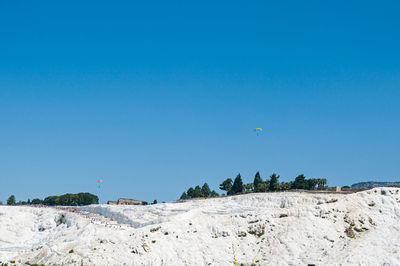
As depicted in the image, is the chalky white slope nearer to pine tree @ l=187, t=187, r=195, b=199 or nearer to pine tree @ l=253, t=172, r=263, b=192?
pine tree @ l=253, t=172, r=263, b=192

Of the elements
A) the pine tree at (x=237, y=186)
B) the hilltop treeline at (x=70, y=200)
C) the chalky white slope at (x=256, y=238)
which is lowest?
the chalky white slope at (x=256, y=238)

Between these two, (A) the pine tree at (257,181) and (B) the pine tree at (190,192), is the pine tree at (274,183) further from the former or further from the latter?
(B) the pine tree at (190,192)

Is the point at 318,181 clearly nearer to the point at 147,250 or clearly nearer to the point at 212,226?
the point at 212,226

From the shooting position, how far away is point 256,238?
5047 cm

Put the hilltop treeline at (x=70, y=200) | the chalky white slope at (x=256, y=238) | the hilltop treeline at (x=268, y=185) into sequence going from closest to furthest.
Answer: the chalky white slope at (x=256, y=238) → the hilltop treeline at (x=268, y=185) → the hilltop treeline at (x=70, y=200)

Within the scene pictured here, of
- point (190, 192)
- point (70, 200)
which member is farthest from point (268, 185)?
point (70, 200)

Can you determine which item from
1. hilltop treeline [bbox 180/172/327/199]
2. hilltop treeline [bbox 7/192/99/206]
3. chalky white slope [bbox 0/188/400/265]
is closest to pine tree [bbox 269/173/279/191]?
hilltop treeline [bbox 180/172/327/199]

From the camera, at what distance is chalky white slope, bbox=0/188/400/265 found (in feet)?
145

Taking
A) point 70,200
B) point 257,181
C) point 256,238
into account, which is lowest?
point 256,238

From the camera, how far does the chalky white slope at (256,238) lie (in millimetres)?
44219

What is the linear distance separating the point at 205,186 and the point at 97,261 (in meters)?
97.1

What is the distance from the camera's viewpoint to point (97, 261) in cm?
4181

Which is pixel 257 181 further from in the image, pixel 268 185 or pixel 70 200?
pixel 70 200

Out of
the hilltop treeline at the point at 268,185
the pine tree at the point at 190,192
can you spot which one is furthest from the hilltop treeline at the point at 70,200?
the hilltop treeline at the point at 268,185
